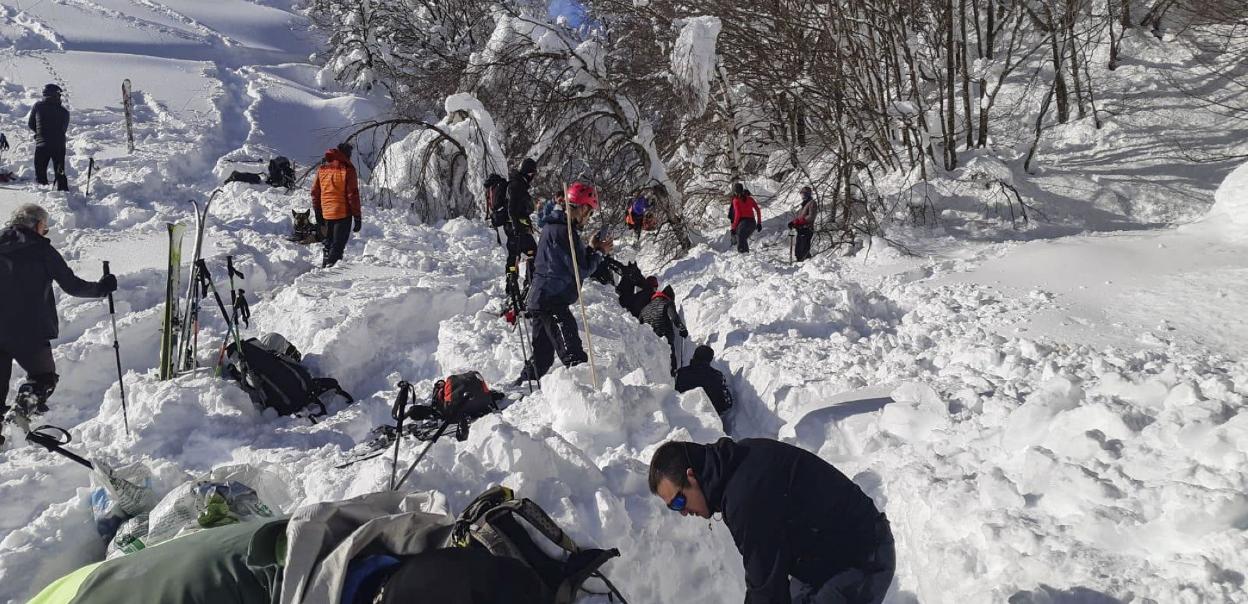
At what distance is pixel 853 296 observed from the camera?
23.7 feet

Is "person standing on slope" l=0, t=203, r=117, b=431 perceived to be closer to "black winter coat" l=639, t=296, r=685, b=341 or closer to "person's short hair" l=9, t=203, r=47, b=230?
"person's short hair" l=9, t=203, r=47, b=230

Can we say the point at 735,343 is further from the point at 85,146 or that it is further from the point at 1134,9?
the point at 1134,9

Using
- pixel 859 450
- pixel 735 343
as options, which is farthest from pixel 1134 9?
pixel 859 450

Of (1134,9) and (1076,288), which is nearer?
(1076,288)

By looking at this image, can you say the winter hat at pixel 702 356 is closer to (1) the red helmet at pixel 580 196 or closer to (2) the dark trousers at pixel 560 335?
(2) the dark trousers at pixel 560 335

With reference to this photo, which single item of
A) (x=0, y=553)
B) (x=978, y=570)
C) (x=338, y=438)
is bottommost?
(x=338, y=438)

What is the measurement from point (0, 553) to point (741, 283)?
23.4 ft

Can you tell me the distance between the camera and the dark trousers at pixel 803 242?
33.9 feet

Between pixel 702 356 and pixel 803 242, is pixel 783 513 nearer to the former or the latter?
pixel 702 356

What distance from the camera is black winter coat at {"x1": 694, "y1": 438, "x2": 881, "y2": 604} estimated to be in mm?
2564

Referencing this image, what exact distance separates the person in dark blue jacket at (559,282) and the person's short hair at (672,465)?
10.7ft

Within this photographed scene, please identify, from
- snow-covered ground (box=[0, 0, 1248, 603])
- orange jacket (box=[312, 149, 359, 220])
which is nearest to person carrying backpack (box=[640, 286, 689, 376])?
snow-covered ground (box=[0, 0, 1248, 603])

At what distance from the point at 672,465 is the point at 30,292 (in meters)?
5.34

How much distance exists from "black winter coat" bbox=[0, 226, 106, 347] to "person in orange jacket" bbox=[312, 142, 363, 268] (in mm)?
3738
